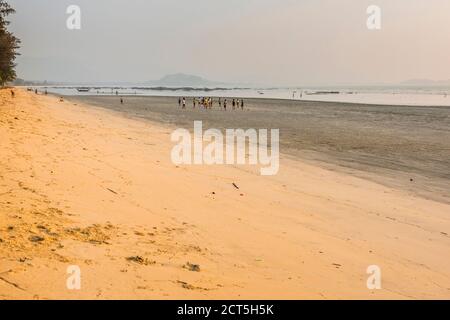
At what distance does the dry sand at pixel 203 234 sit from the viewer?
4973 millimetres

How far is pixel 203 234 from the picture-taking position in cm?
686

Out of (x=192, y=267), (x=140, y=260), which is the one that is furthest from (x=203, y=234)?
(x=140, y=260)

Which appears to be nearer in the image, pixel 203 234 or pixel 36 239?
pixel 36 239

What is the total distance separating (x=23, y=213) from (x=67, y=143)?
875 centimetres

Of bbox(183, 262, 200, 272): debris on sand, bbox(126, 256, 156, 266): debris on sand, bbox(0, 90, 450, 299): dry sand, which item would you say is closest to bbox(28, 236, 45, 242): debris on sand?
bbox(0, 90, 450, 299): dry sand

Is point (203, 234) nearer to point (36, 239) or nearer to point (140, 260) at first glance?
point (140, 260)

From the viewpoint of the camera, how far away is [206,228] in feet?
23.6

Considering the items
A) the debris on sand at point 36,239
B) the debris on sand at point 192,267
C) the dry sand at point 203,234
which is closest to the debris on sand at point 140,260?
the dry sand at point 203,234

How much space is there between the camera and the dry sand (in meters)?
4.97

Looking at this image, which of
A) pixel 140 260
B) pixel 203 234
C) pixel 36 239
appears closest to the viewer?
pixel 140 260

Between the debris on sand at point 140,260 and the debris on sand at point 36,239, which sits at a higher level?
the debris on sand at point 36,239

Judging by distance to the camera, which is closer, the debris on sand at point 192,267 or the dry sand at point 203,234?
the dry sand at point 203,234

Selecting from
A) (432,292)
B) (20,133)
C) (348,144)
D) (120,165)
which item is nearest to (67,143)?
(20,133)

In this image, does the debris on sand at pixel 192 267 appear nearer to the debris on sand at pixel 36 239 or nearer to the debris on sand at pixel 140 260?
the debris on sand at pixel 140 260
